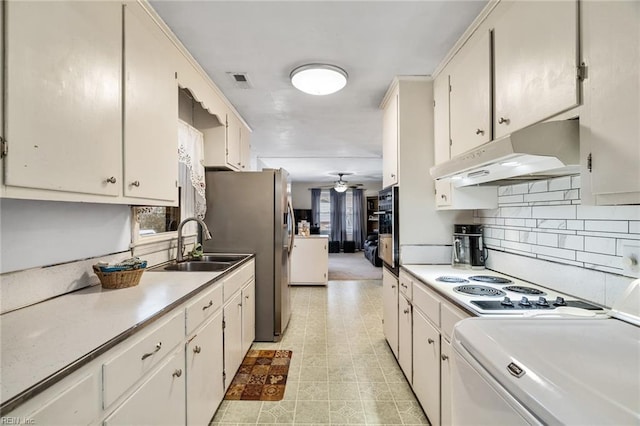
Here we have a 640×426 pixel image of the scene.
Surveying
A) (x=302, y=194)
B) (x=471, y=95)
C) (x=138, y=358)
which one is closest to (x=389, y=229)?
(x=471, y=95)

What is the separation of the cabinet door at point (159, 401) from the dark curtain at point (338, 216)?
366 inches

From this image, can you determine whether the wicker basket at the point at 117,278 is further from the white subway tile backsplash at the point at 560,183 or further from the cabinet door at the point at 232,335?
the white subway tile backsplash at the point at 560,183

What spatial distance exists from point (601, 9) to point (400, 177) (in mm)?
1549

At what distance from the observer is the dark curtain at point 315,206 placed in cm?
1059

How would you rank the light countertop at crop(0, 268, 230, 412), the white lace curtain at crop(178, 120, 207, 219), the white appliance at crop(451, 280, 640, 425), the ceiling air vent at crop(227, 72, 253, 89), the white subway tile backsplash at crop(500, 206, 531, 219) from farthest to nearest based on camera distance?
the white lace curtain at crop(178, 120, 207, 219) → the ceiling air vent at crop(227, 72, 253, 89) → the white subway tile backsplash at crop(500, 206, 531, 219) → the light countertop at crop(0, 268, 230, 412) → the white appliance at crop(451, 280, 640, 425)

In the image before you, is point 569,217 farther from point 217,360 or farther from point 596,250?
point 217,360

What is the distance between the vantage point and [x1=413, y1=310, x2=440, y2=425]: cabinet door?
1.62m

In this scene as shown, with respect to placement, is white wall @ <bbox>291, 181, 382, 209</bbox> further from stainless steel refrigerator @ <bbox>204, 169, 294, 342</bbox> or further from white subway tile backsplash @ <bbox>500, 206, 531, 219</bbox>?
white subway tile backsplash @ <bbox>500, 206, 531, 219</bbox>

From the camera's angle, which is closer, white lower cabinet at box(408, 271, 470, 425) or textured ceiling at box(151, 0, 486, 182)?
white lower cabinet at box(408, 271, 470, 425)

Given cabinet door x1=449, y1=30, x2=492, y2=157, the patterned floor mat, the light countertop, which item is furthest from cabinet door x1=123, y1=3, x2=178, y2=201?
cabinet door x1=449, y1=30, x2=492, y2=157

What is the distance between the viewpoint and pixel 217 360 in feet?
6.10

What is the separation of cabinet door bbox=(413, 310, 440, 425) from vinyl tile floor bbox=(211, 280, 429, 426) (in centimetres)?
16

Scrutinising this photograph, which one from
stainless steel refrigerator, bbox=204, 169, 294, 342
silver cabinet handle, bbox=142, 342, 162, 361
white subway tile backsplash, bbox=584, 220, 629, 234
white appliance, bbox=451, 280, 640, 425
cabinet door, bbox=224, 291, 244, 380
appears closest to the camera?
white appliance, bbox=451, 280, 640, 425

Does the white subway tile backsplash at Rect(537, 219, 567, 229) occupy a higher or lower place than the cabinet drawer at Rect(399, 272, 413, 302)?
higher
